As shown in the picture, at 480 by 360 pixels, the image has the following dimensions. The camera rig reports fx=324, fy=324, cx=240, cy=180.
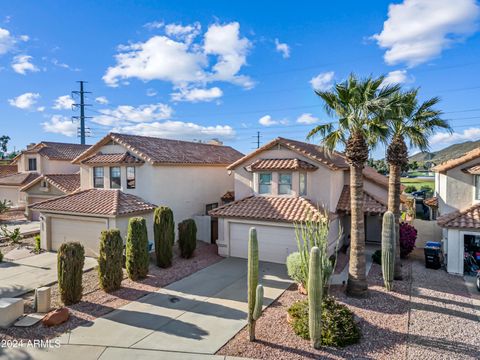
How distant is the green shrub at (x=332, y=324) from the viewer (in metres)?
9.22

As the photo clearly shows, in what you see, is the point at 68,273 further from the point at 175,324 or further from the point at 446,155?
the point at 446,155

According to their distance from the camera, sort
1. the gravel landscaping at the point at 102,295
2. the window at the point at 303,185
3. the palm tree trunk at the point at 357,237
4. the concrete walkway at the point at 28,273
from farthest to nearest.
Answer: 1. the window at the point at 303,185
2. the concrete walkway at the point at 28,273
3. the palm tree trunk at the point at 357,237
4. the gravel landscaping at the point at 102,295

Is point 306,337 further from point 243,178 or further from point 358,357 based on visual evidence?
point 243,178

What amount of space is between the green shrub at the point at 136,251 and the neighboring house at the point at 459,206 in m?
14.3

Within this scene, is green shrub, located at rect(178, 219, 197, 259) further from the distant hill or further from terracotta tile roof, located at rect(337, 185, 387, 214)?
→ the distant hill

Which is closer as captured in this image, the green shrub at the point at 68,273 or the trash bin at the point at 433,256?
the green shrub at the point at 68,273

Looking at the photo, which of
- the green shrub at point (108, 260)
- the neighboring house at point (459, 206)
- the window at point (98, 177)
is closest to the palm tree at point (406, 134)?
the neighboring house at point (459, 206)

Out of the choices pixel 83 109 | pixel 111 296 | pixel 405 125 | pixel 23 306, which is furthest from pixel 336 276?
pixel 83 109

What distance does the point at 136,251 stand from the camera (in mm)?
14812

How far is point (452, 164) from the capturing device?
54.6 ft

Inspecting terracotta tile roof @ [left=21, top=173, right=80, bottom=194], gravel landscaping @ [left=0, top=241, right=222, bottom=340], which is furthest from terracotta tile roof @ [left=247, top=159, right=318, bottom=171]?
terracotta tile roof @ [left=21, top=173, right=80, bottom=194]

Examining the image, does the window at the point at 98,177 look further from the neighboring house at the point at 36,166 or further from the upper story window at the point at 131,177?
the neighboring house at the point at 36,166

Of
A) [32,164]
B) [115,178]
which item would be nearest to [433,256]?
[115,178]

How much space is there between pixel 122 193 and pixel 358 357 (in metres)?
16.5
